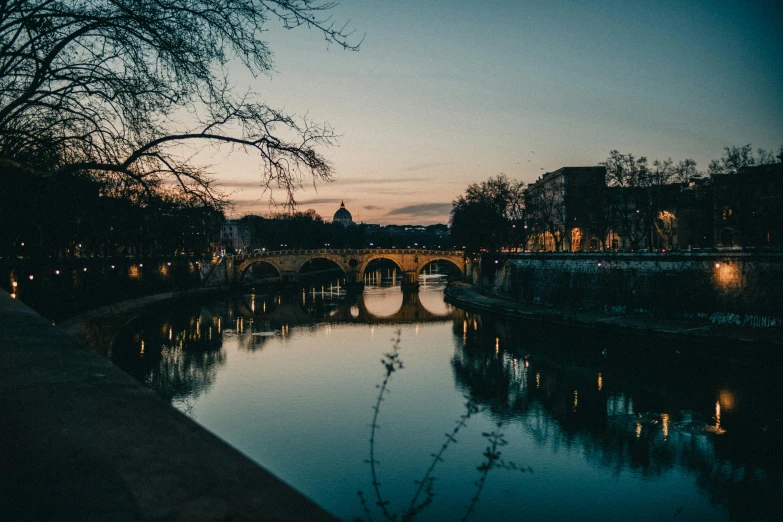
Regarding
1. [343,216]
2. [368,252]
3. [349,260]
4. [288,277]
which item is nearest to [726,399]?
[368,252]

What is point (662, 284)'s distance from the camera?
90.4 ft

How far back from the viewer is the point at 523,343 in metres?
25.7

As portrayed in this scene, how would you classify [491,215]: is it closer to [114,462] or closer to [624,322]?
[624,322]

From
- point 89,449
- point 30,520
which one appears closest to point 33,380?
point 89,449

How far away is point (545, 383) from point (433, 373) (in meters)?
3.89

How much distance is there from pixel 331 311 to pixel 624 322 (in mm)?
19495

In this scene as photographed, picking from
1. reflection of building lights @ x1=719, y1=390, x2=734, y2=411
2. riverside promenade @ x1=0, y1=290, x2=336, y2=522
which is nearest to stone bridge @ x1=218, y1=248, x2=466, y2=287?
reflection of building lights @ x1=719, y1=390, x2=734, y2=411

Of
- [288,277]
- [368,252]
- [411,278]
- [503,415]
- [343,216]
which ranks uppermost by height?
[343,216]

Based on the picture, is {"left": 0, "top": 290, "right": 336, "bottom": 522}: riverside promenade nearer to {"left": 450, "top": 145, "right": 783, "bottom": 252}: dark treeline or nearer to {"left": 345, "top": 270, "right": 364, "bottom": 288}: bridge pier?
{"left": 450, "top": 145, "right": 783, "bottom": 252}: dark treeline

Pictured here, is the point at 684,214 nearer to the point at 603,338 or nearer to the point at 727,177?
the point at 727,177

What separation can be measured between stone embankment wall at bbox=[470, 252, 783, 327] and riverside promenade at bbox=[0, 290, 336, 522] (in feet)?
83.0

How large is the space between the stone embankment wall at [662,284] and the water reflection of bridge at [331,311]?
19.9 feet

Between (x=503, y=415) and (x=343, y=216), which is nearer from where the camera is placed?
(x=503, y=415)

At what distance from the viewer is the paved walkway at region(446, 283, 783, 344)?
71.1 feet
